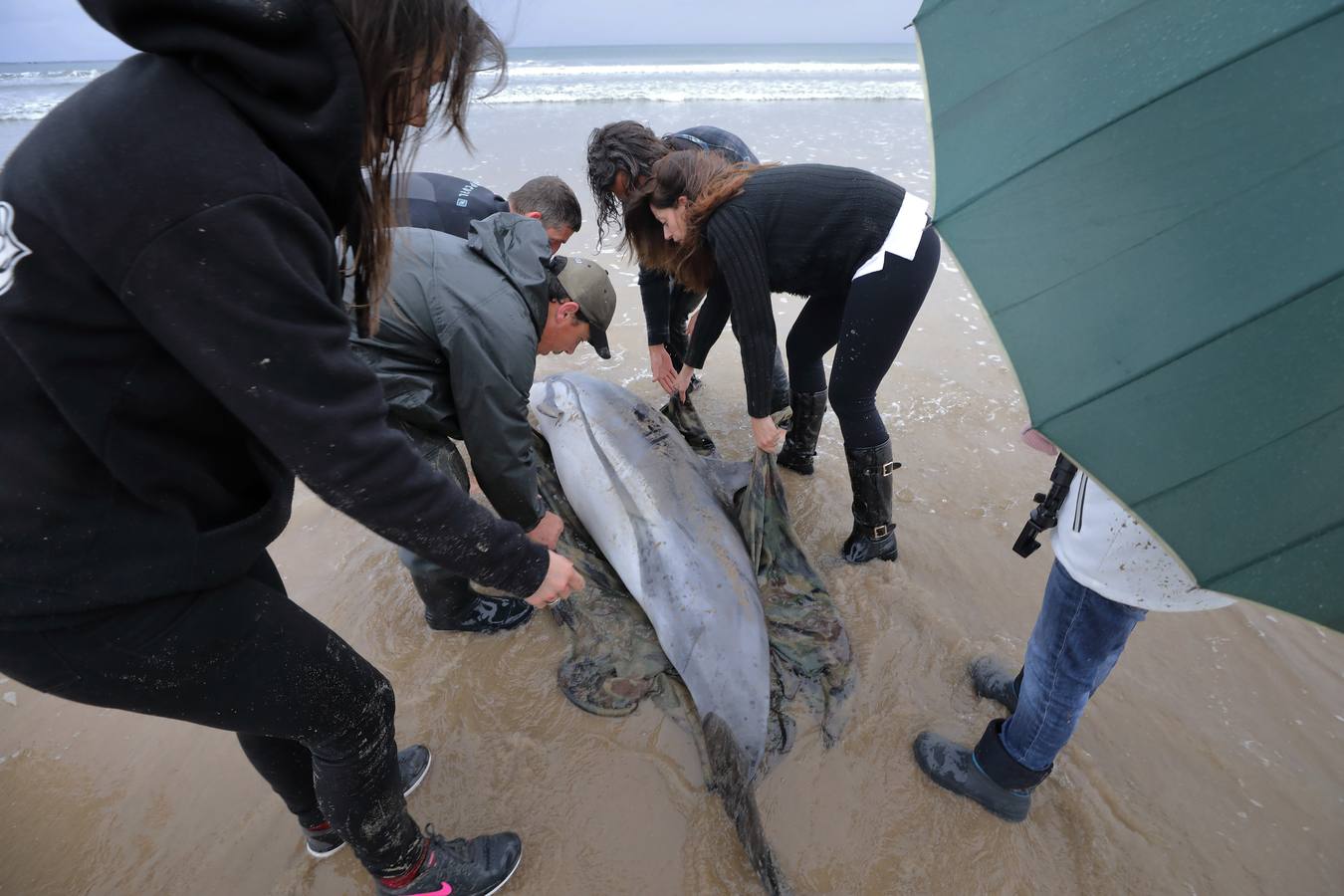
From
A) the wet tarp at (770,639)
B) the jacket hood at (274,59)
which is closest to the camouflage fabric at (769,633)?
the wet tarp at (770,639)

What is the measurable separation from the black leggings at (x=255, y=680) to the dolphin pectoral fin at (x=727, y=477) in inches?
83.6

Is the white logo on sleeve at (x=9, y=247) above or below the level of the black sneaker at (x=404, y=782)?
above

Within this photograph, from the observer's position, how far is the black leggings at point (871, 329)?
9.75ft

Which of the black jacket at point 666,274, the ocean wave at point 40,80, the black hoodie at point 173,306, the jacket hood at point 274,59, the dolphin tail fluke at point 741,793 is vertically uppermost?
the jacket hood at point 274,59

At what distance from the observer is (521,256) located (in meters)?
2.52

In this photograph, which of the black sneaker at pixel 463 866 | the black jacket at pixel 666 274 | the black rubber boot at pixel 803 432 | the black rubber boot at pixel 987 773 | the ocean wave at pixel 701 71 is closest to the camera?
the black sneaker at pixel 463 866

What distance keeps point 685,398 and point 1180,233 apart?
10.7ft

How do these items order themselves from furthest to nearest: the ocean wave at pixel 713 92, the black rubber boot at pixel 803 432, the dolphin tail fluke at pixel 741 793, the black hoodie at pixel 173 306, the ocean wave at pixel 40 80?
the ocean wave at pixel 40 80 < the ocean wave at pixel 713 92 < the black rubber boot at pixel 803 432 < the dolphin tail fluke at pixel 741 793 < the black hoodie at pixel 173 306

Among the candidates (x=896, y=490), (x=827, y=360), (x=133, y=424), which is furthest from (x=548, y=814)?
(x=827, y=360)

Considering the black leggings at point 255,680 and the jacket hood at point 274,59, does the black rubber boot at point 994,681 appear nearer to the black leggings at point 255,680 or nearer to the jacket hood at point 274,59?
the black leggings at point 255,680

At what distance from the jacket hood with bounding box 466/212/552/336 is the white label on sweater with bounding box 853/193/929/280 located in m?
1.43

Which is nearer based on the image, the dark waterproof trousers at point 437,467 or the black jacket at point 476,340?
the black jacket at point 476,340

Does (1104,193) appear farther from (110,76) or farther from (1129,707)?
(1129,707)

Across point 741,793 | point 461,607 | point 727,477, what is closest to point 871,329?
point 727,477
